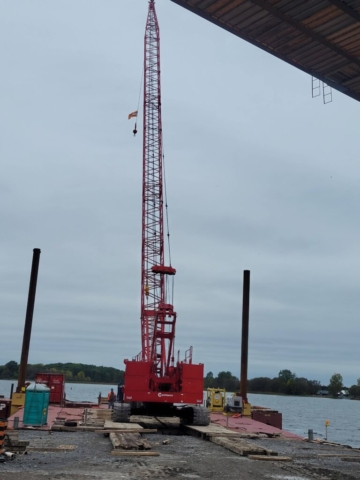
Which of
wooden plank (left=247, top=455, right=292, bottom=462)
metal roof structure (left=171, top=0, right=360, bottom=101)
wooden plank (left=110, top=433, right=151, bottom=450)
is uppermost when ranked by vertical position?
metal roof structure (left=171, top=0, right=360, bottom=101)

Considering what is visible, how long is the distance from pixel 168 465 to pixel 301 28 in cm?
1165

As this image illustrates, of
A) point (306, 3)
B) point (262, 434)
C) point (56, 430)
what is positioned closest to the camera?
point (306, 3)

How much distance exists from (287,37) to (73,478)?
39.3 ft

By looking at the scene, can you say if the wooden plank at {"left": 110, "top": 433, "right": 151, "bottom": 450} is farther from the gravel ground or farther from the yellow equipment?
the yellow equipment

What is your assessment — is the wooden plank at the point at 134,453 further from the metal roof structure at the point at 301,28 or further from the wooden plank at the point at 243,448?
the metal roof structure at the point at 301,28

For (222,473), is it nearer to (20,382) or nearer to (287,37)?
(287,37)

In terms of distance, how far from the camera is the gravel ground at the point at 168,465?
13.0 metres

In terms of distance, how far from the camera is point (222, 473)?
13.7 meters

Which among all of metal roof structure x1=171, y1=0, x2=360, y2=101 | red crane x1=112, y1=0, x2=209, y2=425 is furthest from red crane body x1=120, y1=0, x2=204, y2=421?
metal roof structure x1=171, y1=0, x2=360, y2=101

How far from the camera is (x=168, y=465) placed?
1454 centimetres

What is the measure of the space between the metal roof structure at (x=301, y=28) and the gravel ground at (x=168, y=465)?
10.9 m

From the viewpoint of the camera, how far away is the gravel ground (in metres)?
13.0

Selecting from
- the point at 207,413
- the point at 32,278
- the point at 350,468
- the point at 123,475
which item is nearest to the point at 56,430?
the point at 207,413

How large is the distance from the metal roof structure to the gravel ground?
10.9 m
